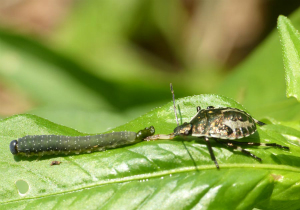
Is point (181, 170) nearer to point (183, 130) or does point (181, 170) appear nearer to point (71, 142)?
point (183, 130)

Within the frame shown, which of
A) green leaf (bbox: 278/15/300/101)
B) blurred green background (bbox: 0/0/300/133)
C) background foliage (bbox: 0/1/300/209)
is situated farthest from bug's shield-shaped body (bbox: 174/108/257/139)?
blurred green background (bbox: 0/0/300/133)

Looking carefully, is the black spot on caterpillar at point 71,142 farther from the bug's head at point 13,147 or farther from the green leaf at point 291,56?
the green leaf at point 291,56

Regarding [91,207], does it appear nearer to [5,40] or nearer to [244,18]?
[5,40]

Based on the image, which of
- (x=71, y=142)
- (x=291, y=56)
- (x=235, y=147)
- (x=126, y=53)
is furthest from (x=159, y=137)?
(x=126, y=53)

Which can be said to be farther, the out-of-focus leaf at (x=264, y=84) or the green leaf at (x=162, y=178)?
the out-of-focus leaf at (x=264, y=84)

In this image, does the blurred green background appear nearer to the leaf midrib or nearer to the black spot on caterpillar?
the black spot on caterpillar

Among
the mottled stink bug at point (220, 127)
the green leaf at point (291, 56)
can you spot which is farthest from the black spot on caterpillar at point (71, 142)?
the green leaf at point (291, 56)
